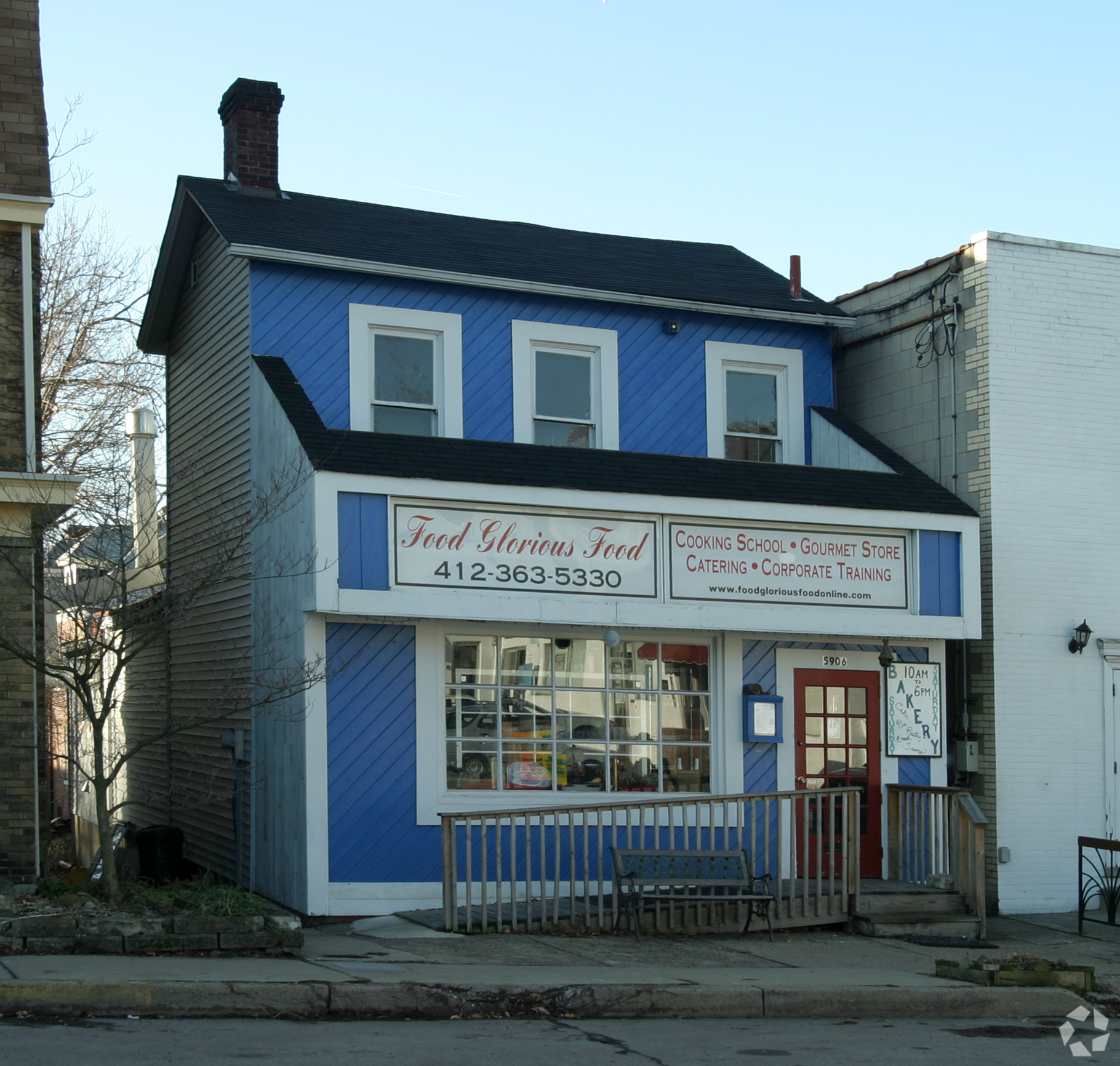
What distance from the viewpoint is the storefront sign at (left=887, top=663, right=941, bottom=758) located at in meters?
15.0

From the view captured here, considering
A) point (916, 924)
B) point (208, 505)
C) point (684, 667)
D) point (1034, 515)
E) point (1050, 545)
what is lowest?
point (916, 924)

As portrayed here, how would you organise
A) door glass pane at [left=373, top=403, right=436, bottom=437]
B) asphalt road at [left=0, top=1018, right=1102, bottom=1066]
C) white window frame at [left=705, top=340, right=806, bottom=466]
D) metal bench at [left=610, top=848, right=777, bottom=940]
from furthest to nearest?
1. white window frame at [left=705, top=340, right=806, bottom=466]
2. door glass pane at [left=373, top=403, right=436, bottom=437]
3. metal bench at [left=610, top=848, right=777, bottom=940]
4. asphalt road at [left=0, top=1018, right=1102, bottom=1066]

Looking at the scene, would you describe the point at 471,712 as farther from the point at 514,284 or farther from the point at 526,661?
the point at 514,284

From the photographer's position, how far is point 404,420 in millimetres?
14914

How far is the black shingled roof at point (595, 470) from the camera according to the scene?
500 inches

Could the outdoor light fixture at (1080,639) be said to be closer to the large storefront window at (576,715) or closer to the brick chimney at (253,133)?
the large storefront window at (576,715)

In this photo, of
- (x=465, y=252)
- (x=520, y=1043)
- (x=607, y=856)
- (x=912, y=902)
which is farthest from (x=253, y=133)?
(x=520, y=1043)

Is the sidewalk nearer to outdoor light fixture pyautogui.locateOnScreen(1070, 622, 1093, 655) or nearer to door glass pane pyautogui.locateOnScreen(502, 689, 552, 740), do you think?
door glass pane pyautogui.locateOnScreen(502, 689, 552, 740)

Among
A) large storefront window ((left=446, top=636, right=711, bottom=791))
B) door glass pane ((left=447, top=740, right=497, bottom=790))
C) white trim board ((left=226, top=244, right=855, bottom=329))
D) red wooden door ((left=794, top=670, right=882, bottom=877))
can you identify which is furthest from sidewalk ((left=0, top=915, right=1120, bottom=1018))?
white trim board ((left=226, top=244, right=855, bottom=329))

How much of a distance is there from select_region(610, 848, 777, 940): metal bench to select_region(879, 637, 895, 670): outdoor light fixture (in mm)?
2882

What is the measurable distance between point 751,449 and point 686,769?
161 inches

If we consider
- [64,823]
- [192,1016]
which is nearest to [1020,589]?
[192,1016]

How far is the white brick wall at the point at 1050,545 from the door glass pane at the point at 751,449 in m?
2.52

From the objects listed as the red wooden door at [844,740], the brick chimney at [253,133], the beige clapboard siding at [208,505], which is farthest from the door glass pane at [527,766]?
the brick chimney at [253,133]
